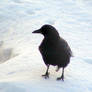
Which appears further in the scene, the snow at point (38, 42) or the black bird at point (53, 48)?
the snow at point (38, 42)

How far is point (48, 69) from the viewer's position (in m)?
5.01

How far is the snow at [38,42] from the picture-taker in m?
4.59

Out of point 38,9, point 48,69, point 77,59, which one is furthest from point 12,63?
point 38,9

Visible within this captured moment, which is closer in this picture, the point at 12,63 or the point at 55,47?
the point at 55,47

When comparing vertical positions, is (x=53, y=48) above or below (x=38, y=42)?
above

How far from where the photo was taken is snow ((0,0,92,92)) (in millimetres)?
4594

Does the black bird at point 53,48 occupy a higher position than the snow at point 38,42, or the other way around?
the black bird at point 53,48

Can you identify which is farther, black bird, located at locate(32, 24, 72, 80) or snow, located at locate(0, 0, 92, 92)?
snow, located at locate(0, 0, 92, 92)

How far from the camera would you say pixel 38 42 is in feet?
23.3

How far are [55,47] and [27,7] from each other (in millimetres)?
5248

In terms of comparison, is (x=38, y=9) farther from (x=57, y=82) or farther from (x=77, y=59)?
(x=57, y=82)

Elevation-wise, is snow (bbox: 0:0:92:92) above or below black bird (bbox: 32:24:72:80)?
below

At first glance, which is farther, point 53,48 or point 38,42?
point 38,42

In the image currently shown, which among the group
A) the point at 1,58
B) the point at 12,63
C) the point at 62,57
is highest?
the point at 62,57
